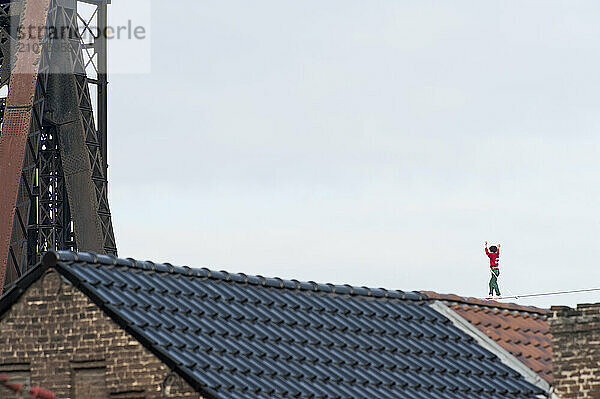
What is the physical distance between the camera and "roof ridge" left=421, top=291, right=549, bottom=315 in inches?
1321

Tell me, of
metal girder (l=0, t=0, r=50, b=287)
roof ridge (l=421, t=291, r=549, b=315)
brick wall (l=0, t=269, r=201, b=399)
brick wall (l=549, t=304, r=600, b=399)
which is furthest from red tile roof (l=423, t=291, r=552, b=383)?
metal girder (l=0, t=0, r=50, b=287)

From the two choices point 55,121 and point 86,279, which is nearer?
point 86,279

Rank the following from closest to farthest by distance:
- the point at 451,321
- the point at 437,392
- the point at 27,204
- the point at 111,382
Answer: the point at 111,382 → the point at 437,392 → the point at 451,321 → the point at 27,204

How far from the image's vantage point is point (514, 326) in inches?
1330

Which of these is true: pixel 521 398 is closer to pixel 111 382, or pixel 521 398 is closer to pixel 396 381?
pixel 396 381

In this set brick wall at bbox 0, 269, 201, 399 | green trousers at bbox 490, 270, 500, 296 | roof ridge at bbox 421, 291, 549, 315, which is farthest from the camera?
green trousers at bbox 490, 270, 500, 296

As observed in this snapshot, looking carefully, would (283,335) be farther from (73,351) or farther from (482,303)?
(482,303)

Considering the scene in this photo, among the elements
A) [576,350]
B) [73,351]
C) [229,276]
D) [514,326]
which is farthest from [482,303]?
[73,351]

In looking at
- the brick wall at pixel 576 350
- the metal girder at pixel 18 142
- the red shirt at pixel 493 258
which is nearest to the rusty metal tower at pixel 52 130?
the metal girder at pixel 18 142

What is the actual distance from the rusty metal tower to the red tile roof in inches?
787

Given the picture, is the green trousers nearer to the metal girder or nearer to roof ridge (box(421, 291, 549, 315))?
roof ridge (box(421, 291, 549, 315))

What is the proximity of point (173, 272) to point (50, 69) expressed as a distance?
24454 millimetres

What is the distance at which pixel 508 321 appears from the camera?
34.0m

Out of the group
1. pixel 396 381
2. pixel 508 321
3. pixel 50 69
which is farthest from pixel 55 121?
pixel 396 381
